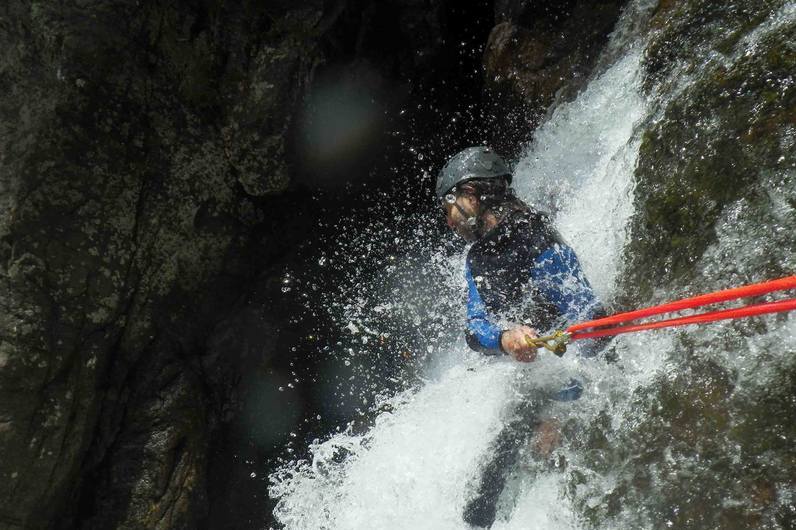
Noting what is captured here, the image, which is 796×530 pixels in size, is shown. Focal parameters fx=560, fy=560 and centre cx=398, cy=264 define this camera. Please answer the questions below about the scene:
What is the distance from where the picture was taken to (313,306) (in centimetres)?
570

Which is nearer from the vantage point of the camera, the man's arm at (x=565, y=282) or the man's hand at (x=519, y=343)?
the man's hand at (x=519, y=343)

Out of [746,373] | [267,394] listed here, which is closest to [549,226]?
[746,373]

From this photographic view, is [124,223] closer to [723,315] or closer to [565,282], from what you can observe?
[565,282]

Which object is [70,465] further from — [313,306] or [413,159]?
[413,159]

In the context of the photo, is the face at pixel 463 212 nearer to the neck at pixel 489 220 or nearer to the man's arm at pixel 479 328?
the neck at pixel 489 220

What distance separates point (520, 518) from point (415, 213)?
11.2ft

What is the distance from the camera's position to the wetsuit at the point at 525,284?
2877 mm

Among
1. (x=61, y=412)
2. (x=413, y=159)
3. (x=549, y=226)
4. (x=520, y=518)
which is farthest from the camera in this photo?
(x=413, y=159)

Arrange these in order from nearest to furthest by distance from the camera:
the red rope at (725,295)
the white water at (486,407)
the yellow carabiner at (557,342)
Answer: the red rope at (725,295), the yellow carabiner at (557,342), the white water at (486,407)

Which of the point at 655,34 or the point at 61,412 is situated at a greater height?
the point at 655,34

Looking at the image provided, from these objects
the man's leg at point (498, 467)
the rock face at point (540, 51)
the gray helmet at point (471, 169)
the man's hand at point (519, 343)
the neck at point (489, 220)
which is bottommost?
the man's leg at point (498, 467)

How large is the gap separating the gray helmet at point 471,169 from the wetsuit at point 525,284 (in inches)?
11.4

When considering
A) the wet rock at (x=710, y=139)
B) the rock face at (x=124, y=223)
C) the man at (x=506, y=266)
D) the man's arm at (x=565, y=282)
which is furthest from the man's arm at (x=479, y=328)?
the rock face at (x=124, y=223)

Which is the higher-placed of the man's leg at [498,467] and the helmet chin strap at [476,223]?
the helmet chin strap at [476,223]
